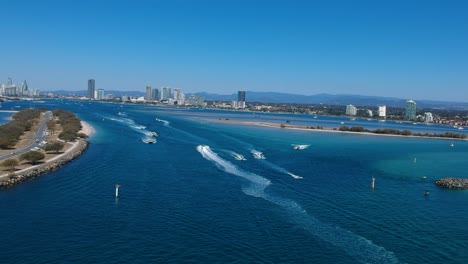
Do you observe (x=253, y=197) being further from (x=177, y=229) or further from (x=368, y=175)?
(x=368, y=175)

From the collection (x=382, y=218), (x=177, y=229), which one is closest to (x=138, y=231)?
(x=177, y=229)

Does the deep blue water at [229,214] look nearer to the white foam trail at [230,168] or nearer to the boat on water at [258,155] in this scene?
the white foam trail at [230,168]

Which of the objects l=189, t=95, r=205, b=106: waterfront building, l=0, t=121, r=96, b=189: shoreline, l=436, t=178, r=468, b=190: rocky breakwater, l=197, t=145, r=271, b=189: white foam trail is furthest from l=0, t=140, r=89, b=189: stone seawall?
l=189, t=95, r=205, b=106: waterfront building

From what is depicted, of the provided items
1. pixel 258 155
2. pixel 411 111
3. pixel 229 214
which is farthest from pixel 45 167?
pixel 411 111

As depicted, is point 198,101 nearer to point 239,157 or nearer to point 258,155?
point 258,155

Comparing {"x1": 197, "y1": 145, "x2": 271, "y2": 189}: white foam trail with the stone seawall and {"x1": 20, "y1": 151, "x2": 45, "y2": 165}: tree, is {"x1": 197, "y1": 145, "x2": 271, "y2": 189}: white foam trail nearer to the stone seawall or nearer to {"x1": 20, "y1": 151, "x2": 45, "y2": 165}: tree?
the stone seawall
